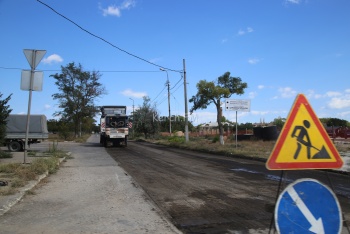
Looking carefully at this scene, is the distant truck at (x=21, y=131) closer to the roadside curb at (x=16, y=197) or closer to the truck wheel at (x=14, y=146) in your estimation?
the truck wheel at (x=14, y=146)

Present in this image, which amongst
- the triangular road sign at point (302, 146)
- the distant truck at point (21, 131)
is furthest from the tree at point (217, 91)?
the triangular road sign at point (302, 146)

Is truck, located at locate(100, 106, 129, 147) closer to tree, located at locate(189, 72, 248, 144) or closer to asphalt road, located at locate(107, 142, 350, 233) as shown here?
tree, located at locate(189, 72, 248, 144)

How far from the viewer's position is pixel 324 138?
4.23 m

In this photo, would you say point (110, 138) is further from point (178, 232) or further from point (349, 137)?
point (178, 232)

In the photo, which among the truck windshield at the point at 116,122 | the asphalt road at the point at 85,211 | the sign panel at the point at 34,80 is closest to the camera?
the asphalt road at the point at 85,211

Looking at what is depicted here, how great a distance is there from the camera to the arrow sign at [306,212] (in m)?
3.99

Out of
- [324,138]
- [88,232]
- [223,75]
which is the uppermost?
[223,75]

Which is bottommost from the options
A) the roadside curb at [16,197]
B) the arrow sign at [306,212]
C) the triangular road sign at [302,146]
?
the roadside curb at [16,197]

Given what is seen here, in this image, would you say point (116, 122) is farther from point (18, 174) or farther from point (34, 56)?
point (18, 174)

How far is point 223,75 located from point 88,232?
3402 cm

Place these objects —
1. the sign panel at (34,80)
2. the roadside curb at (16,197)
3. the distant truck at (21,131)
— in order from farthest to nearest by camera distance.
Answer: the distant truck at (21,131) < the sign panel at (34,80) < the roadside curb at (16,197)

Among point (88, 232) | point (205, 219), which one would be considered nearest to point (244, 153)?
point (205, 219)

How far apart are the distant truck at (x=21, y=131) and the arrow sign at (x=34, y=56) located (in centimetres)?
1389

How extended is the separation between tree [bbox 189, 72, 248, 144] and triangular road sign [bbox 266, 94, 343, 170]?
108ft
